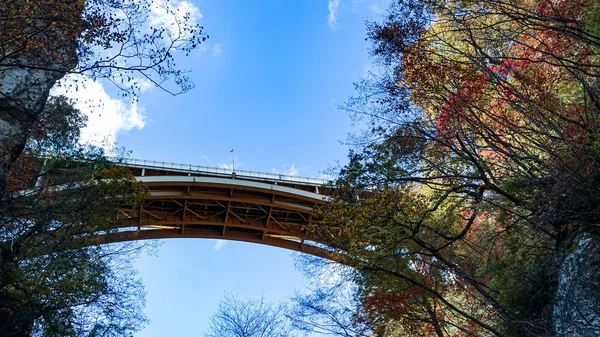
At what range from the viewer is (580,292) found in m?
7.26

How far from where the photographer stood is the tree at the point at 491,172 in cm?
765

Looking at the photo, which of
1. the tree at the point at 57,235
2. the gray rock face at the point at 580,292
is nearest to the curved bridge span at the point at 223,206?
the tree at the point at 57,235

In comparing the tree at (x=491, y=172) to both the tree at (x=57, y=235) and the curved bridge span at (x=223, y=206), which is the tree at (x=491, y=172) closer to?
the tree at (x=57, y=235)

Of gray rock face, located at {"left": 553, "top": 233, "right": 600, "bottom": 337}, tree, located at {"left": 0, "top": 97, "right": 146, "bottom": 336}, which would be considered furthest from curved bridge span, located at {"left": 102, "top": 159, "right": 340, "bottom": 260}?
gray rock face, located at {"left": 553, "top": 233, "right": 600, "bottom": 337}

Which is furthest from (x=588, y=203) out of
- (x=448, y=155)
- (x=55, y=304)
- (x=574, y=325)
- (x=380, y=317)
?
(x=55, y=304)

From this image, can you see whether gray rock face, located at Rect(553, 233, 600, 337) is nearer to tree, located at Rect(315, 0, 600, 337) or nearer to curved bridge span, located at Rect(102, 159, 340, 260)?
tree, located at Rect(315, 0, 600, 337)

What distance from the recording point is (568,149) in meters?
7.48

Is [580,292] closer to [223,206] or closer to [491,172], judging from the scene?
[491,172]

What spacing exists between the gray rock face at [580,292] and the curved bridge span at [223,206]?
41.5ft

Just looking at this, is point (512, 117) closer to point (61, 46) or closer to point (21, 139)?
point (61, 46)

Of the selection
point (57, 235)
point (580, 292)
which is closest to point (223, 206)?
point (57, 235)

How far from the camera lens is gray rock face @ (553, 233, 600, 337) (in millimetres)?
6934

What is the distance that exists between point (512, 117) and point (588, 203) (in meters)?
4.54

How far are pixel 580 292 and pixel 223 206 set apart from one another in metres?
20.8
